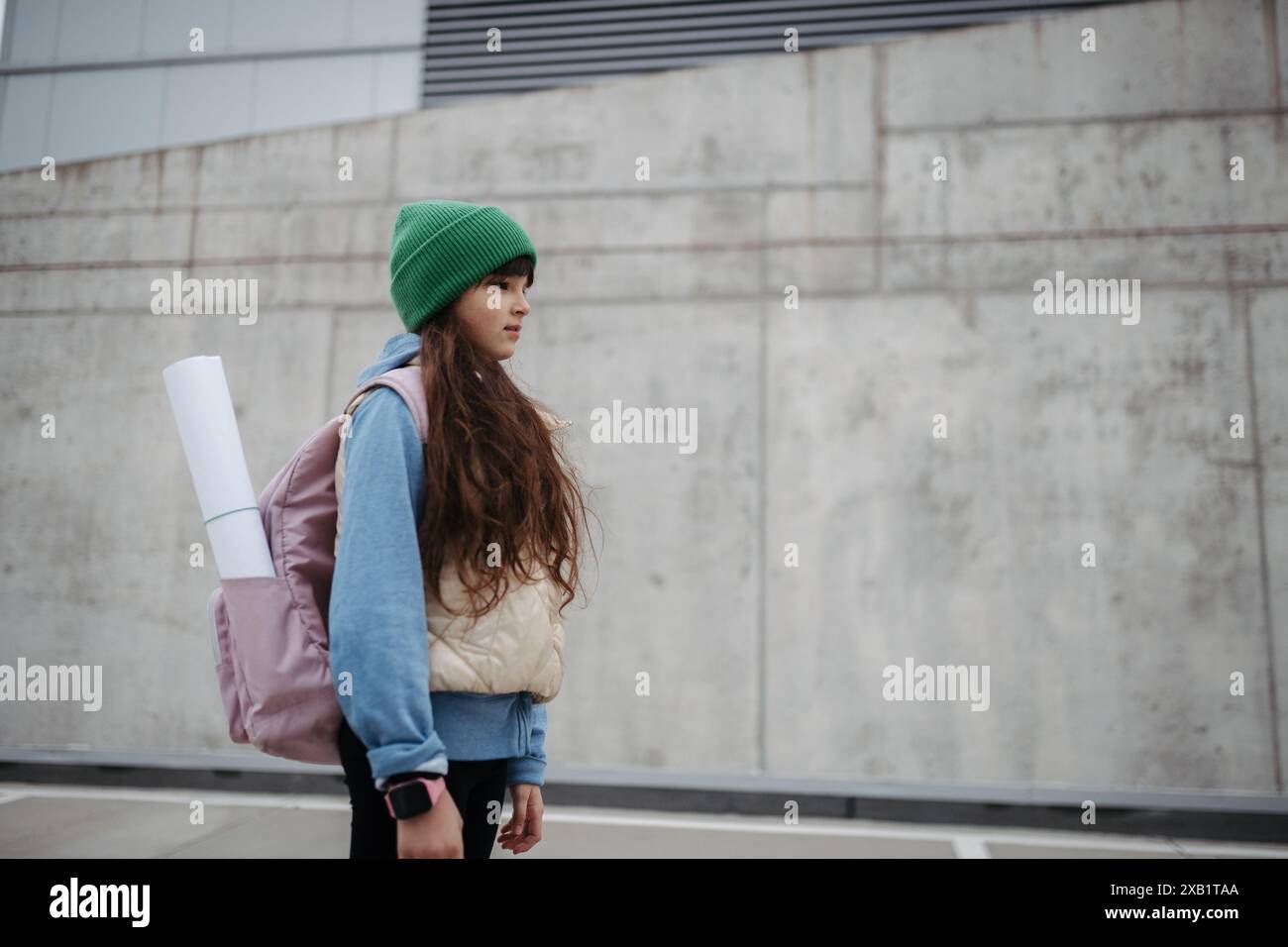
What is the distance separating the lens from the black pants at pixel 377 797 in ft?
4.58

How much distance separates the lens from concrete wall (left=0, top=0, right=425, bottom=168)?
8.64 metres

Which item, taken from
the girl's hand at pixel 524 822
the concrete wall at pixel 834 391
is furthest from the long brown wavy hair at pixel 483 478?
the concrete wall at pixel 834 391

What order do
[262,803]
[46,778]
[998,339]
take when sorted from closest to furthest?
[262,803], [46,778], [998,339]

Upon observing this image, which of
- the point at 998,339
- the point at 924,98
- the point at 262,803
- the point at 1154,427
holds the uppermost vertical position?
the point at 924,98

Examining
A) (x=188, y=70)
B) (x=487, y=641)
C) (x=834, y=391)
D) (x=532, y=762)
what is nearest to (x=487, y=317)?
(x=487, y=641)

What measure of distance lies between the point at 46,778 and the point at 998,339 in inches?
265

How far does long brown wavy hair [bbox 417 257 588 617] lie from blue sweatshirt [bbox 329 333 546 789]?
0.05 metres

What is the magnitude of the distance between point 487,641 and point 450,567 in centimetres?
13

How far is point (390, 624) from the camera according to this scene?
50.8 inches

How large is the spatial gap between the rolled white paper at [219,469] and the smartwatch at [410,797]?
1.32 feet

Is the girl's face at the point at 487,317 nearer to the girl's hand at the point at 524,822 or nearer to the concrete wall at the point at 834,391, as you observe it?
the girl's hand at the point at 524,822
